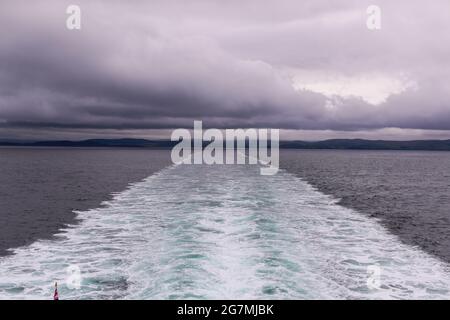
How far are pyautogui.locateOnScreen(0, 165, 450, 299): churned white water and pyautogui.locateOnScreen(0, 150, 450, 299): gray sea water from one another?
0.04 m

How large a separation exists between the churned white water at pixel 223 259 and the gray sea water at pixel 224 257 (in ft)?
0.15

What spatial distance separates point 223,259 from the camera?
642 inches

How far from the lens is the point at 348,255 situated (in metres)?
18.2

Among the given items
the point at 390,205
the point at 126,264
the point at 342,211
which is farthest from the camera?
the point at 390,205

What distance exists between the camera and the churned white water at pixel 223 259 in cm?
1341

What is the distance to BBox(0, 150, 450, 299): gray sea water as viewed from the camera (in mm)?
13438

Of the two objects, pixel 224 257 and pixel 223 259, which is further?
pixel 224 257

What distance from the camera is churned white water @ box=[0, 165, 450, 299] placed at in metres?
13.4

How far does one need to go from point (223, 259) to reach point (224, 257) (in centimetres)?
32

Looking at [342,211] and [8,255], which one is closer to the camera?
[8,255]
